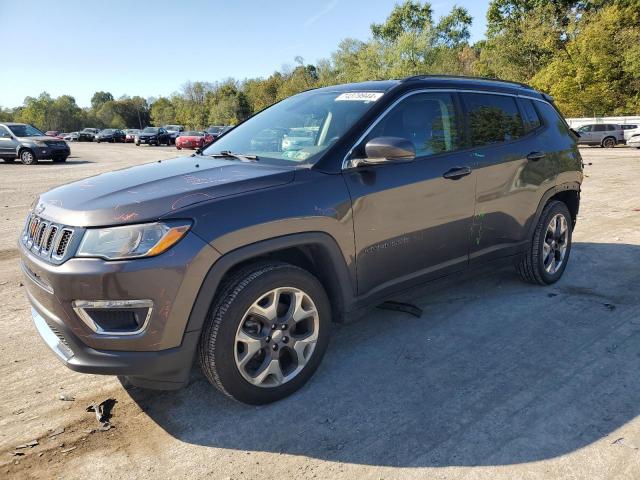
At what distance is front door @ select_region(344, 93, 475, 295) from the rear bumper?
1176 millimetres

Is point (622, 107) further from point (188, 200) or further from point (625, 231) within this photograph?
Answer: point (188, 200)

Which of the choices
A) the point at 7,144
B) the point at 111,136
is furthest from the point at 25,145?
the point at 111,136

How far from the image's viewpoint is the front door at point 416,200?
305 cm

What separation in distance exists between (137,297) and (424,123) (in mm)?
2286

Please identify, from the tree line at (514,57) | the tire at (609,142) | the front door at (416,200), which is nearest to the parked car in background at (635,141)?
the tire at (609,142)

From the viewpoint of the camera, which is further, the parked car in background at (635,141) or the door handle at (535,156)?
the parked car in background at (635,141)

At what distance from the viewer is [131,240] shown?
2.31m

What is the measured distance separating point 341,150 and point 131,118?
130472 millimetres

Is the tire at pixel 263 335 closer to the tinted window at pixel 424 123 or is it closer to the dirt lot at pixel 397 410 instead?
the dirt lot at pixel 397 410

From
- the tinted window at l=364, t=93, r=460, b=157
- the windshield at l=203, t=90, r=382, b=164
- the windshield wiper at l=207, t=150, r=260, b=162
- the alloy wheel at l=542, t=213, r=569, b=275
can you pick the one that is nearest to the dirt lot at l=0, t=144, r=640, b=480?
the alloy wheel at l=542, t=213, r=569, b=275

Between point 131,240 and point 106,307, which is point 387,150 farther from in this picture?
point 106,307

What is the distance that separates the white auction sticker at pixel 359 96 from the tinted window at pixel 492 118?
877 mm

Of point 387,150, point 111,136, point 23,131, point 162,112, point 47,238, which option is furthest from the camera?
point 162,112

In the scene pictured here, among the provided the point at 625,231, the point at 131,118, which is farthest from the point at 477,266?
the point at 131,118
